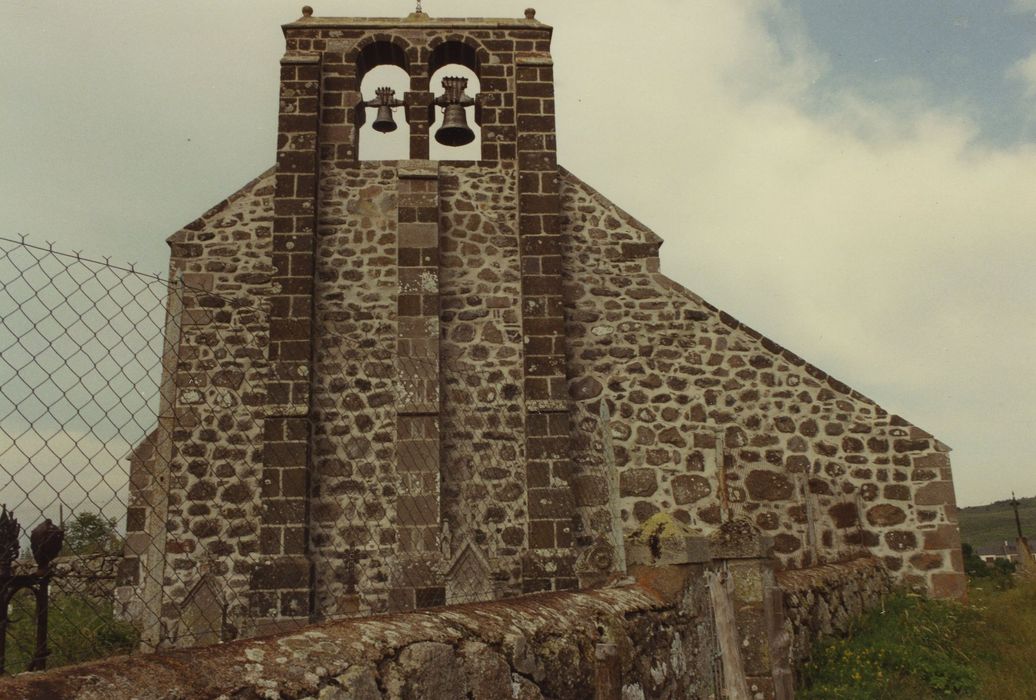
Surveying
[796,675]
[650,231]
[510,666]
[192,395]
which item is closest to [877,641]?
[796,675]

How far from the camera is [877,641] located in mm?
8359

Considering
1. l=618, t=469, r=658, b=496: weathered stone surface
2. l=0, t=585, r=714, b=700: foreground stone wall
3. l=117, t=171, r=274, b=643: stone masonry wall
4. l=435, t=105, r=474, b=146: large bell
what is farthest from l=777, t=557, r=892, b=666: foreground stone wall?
l=435, t=105, r=474, b=146: large bell

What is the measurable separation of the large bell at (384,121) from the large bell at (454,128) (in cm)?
61

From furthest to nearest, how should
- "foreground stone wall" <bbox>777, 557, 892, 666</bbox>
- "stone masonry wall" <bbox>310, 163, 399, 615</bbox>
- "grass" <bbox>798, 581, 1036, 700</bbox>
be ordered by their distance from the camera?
1. "stone masonry wall" <bbox>310, 163, 399, 615</bbox>
2. "grass" <bbox>798, 581, 1036, 700</bbox>
3. "foreground stone wall" <bbox>777, 557, 892, 666</bbox>

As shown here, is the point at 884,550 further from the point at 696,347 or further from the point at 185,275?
the point at 185,275

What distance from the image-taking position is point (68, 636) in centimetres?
653

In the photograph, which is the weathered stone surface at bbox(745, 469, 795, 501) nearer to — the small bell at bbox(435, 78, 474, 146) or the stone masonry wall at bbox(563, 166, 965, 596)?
the stone masonry wall at bbox(563, 166, 965, 596)

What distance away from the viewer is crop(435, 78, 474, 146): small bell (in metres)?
11.4

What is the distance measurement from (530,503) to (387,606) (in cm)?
201

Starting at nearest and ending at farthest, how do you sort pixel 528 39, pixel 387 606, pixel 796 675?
pixel 796 675 < pixel 387 606 < pixel 528 39

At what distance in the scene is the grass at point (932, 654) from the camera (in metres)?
7.08

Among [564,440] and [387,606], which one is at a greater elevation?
[564,440]

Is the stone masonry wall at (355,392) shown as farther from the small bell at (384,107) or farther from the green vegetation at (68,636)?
the green vegetation at (68,636)

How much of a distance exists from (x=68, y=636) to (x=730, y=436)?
25.2ft
